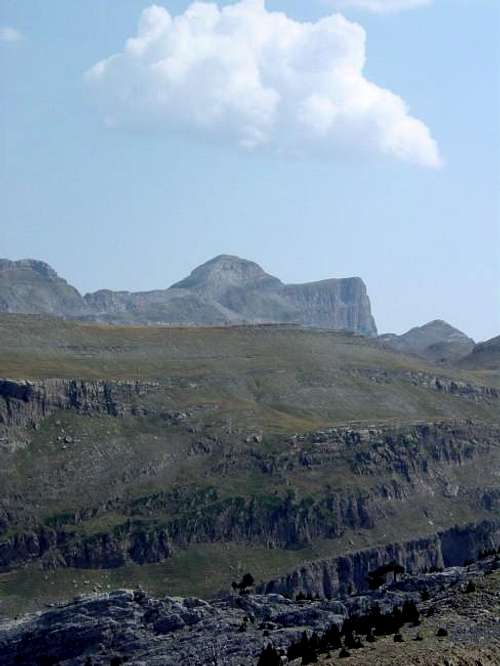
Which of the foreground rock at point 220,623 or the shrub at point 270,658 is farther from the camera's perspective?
the foreground rock at point 220,623

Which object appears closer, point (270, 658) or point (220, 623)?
point (270, 658)

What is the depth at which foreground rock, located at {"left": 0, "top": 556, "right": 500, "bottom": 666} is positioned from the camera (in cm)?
10426

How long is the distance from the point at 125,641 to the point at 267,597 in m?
14.8

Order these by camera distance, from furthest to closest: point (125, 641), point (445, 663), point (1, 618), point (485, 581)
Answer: point (1, 618), point (125, 641), point (485, 581), point (445, 663)

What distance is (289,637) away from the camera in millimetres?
119062

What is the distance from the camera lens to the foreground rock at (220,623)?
10426 centimetres

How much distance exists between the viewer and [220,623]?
13100 centimetres

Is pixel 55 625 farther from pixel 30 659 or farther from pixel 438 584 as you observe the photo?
pixel 438 584

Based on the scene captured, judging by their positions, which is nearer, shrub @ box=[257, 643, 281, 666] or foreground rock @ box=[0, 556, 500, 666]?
shrub @ box=[257, 643, 281, 666]

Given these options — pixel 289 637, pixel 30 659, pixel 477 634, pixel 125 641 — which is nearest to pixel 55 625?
pixel 30 659

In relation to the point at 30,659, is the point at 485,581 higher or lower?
higher

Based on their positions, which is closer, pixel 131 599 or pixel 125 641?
pixel 125 641

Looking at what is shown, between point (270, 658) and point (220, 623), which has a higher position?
point (270, 658)

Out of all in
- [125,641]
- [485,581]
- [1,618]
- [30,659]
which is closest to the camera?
[485,581]
